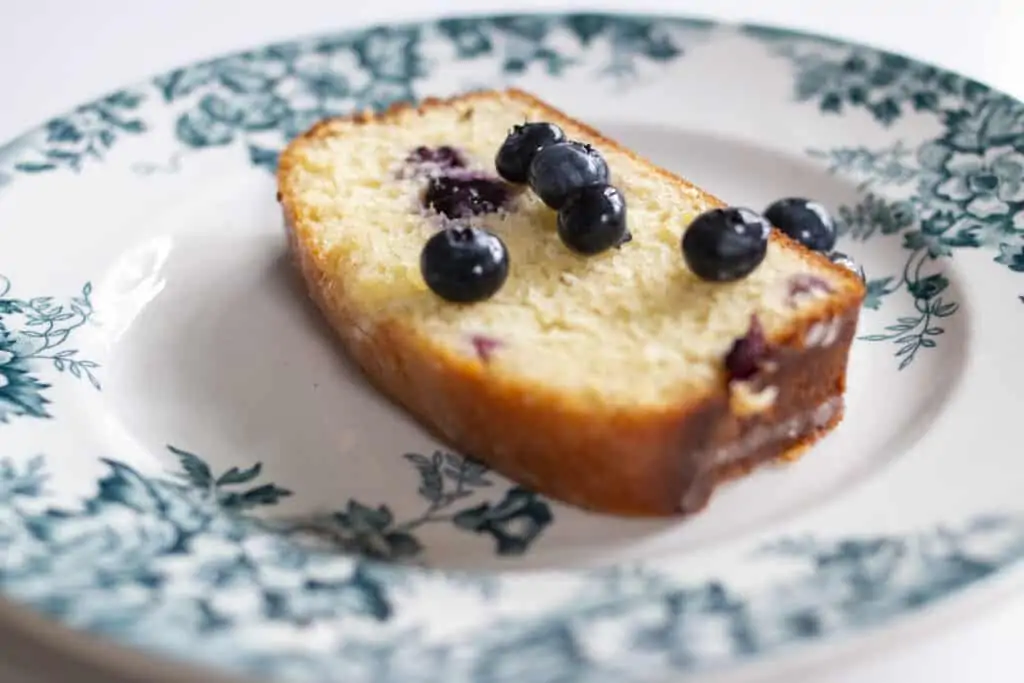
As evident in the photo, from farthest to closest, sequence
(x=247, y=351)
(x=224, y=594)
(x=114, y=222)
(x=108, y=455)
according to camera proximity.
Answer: (x=114, y=222) → (x=247, y=351) → (x=108, y=455) → (x=224, y=594)

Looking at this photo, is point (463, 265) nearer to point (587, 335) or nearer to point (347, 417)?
point (587, 335)

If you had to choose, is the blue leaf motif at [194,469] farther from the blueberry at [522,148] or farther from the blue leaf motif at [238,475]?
the blueberry at [522,148]

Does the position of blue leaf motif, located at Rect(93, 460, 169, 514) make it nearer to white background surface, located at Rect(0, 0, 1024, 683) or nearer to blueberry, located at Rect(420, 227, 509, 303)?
blueberry, located at Rect(420, 227, 509, 303)

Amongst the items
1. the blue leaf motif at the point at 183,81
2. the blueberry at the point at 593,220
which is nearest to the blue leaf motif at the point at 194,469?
the blueberry at the point at 593,220

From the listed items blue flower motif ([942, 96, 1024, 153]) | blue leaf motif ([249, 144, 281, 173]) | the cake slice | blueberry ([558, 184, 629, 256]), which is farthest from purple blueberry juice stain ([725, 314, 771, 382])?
blue leaf motif ([249, 144, 281, 173])

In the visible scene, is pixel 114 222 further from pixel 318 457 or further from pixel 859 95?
pixel 859 95

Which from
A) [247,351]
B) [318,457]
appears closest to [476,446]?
[318,457]
